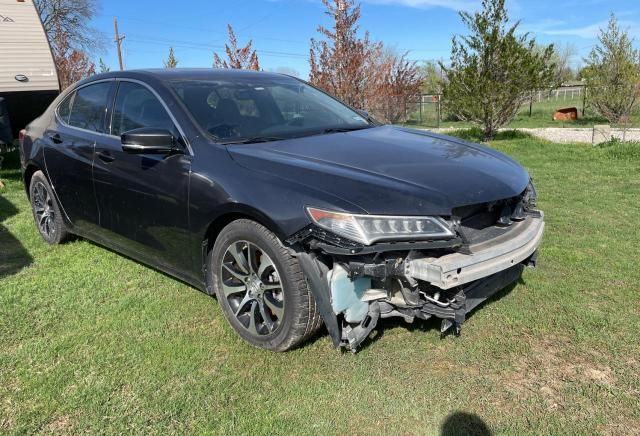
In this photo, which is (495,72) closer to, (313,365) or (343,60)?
(343,60)

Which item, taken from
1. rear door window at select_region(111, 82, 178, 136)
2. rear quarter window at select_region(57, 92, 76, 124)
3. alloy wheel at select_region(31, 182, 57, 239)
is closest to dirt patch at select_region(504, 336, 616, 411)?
rear door window at select_region(111, 82, 178, 136)

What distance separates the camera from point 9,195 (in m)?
7.56

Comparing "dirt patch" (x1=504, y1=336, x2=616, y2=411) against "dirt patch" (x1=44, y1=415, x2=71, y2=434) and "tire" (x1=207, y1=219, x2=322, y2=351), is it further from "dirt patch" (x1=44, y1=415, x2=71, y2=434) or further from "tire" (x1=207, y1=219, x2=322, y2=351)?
"dirt patch" (x1=44, y1=415, x2=71, y2=434)

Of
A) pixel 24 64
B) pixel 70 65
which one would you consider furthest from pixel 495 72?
pixel 70 65

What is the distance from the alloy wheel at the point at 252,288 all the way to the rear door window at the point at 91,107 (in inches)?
69.6

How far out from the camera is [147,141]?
3.31 metres

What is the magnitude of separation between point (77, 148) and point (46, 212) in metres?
1.20

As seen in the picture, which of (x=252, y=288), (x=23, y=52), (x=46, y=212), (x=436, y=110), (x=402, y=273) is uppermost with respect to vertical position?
(x=23, y=52)

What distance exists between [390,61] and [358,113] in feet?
48.7

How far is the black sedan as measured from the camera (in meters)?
2.74

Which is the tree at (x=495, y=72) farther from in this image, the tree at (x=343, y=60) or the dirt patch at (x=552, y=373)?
the dirt patch at (x=552, y=373)

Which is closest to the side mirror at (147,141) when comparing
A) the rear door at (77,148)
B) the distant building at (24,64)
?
the rear door at (77,148)

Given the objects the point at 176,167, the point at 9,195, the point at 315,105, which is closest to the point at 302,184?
the point at 176,167

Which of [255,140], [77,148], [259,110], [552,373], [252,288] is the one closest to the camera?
[552,373]
